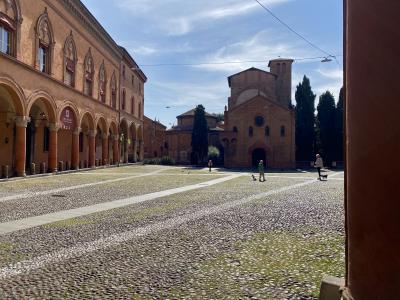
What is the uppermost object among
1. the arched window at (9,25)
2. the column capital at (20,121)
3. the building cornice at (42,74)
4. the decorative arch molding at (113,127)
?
the arched window at (9,25)

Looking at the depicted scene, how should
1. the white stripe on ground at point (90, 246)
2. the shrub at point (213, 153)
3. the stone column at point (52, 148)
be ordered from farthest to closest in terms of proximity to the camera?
the shrub at point (213, 153), the stone column at point (52, 148), the white stripe on ground at point (90, 246)

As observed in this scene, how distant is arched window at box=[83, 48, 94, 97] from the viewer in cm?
3119

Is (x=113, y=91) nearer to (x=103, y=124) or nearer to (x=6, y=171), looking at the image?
(x=103, y=124)

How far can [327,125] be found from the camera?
165 feet

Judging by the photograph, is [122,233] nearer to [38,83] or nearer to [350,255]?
[350,255]

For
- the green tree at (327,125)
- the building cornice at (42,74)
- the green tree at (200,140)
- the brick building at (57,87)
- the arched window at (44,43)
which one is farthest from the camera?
the green tree at (200,140)

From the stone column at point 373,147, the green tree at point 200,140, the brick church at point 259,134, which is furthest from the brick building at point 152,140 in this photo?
the stone column at point 373,147

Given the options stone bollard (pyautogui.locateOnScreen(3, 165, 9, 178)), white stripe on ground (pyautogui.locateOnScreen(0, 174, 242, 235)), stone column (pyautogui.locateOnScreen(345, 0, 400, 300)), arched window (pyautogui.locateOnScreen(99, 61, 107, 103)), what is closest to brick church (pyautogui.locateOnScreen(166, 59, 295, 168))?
arched window (pyautogui.locateOnScreen(99, 61, 107, 103))

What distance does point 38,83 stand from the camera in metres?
22.3

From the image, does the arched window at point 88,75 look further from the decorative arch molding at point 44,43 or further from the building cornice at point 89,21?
the decorative arch molding at point 44,43

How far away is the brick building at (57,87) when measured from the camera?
20328 mm

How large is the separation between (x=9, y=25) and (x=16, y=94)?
3.54 metres

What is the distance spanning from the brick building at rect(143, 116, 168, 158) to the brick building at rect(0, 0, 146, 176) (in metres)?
23.0

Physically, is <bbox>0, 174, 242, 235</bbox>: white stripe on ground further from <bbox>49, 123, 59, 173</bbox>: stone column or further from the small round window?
the small round window
